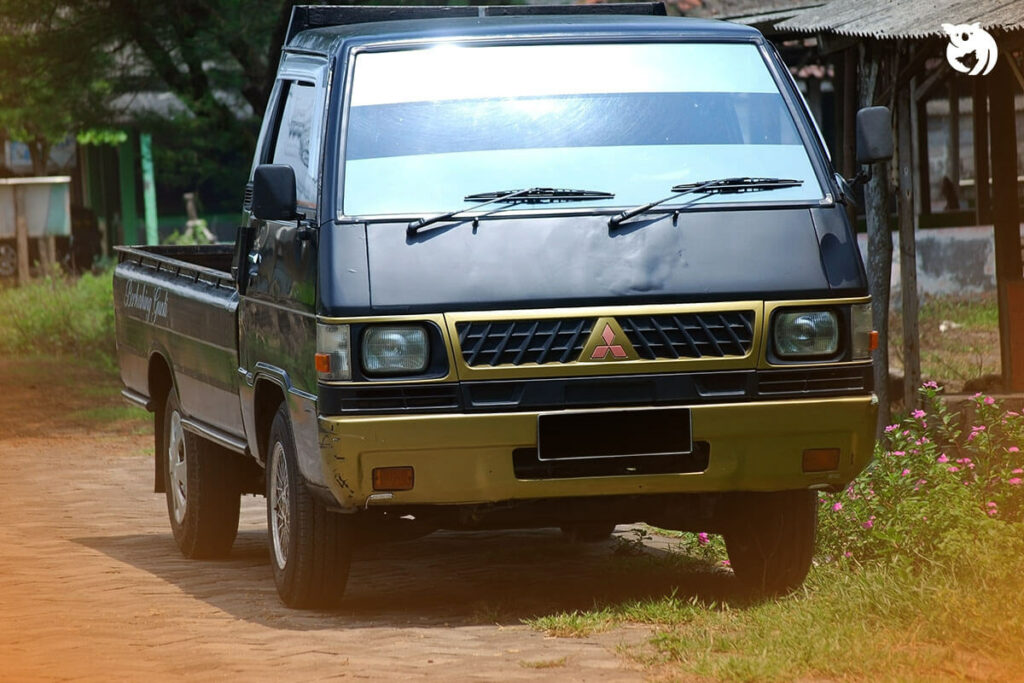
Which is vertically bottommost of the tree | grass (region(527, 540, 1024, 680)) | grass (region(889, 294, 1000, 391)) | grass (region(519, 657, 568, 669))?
grass (region(519, 657, 568, 669))

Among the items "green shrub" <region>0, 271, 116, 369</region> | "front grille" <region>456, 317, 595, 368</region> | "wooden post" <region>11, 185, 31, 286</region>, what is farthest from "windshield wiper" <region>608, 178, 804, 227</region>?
"wooden post" <region>11, 185, 31, 286</region>

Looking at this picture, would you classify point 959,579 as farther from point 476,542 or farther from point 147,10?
point 147,10

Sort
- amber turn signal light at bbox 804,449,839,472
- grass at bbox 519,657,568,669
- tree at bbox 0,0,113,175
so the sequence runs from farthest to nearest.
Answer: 1. tree at bbox 0,0,113,175
2. amber turn signal light at bbox 804,449,839,472
3. grass at bbox 519,657,568,669

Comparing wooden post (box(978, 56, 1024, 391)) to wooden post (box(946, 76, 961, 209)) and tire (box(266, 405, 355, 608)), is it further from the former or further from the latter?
wooden post (box(946, 76, 961, 209))

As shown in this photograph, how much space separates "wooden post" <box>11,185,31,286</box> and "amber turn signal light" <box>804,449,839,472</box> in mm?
20828

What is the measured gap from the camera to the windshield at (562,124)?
6738mm

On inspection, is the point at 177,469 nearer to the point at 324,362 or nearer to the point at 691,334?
the point at 324,362

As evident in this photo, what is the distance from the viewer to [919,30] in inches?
416

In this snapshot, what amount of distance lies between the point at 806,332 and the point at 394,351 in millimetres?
1465

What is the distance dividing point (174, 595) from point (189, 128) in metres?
15.3

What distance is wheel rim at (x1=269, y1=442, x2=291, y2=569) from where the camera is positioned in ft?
23.4

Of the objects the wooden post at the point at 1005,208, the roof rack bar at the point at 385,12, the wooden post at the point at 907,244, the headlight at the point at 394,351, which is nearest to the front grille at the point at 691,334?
the headlight at the point at 394,351

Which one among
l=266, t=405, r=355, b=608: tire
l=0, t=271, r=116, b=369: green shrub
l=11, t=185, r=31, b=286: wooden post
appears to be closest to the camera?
l=266, t=405, r=355, b=608: tire

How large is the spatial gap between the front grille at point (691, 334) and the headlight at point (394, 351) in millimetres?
703
